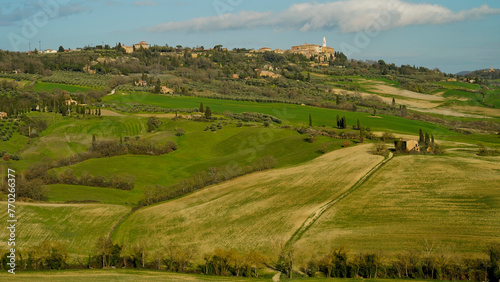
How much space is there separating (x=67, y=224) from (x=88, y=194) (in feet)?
33.4

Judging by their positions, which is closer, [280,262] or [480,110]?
[280,262]

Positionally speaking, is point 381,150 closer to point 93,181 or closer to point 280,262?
point 280,262

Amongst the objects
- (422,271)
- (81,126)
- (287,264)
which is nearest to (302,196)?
(287,264)

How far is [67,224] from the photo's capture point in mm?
51969

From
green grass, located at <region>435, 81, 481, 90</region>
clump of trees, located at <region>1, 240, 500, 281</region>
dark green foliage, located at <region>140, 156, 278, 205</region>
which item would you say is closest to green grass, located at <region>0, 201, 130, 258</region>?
clump of trees, located at <region>1, 240, 500, 281</region>

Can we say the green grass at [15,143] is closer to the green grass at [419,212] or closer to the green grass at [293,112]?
the green grass at [293,112]

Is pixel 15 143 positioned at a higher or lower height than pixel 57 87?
lower

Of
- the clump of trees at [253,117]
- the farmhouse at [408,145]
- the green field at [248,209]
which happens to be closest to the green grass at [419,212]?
the green field at [248,209]

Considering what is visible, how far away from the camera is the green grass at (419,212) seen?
4044cm

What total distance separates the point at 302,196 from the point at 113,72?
452 ft

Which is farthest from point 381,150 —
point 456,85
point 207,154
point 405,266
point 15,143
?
point 456,85

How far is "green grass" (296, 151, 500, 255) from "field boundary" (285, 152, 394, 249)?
541mm

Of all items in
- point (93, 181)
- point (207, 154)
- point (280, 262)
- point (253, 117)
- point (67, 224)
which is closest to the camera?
point (280, 262)

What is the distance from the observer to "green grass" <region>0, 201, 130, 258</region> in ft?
154
